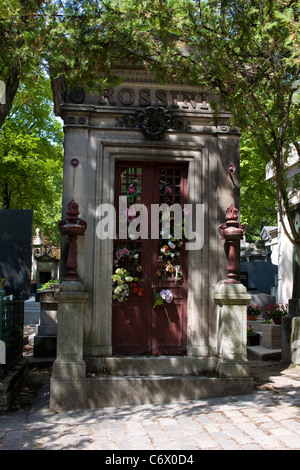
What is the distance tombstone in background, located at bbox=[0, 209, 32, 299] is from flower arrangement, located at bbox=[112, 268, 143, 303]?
1987 millimetres

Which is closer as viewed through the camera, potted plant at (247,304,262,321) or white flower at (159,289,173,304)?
white flower at (159,289,173,304)

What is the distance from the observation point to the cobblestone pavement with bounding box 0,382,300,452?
4.86 metres

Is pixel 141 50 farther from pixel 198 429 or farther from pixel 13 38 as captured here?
pixel 198 429

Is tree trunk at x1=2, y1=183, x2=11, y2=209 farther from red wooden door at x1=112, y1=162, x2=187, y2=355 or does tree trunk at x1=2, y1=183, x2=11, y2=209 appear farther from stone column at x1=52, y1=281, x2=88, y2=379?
stone column at x1=52, y1=281, x2=88, y2=379

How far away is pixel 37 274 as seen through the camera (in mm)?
29047

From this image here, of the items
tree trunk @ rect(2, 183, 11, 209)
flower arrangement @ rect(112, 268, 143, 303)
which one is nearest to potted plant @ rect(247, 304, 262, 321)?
flower arrangement @ rect(112, 268, 143, 303)

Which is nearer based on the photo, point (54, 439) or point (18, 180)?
point (54, 439)

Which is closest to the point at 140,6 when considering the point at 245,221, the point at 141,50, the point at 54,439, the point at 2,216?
the point at 141,50

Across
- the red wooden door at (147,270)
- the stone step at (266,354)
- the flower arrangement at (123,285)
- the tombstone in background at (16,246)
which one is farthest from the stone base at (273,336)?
the tombstone in background at (16,246)

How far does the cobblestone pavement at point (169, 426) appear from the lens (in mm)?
4863

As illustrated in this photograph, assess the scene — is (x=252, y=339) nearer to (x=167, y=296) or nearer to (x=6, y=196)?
(x=167, y=296)

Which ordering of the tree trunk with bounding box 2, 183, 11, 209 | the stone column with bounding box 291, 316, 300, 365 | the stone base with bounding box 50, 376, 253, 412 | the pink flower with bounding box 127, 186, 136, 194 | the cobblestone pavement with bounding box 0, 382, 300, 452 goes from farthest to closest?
the tree trunk with bounding box 2, 183, 11, 209, the stone column with bounding box 291, 316, 300, 365, the pink flower with bounding box 127, 186, 136, 194, the stone base with bounding box 50, 376, 253, 412, the cobblestone pavement with bounding box 0, 382, 300, 452

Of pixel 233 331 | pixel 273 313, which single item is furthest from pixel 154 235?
pixel 273 313

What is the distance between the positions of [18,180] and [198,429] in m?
14.5
